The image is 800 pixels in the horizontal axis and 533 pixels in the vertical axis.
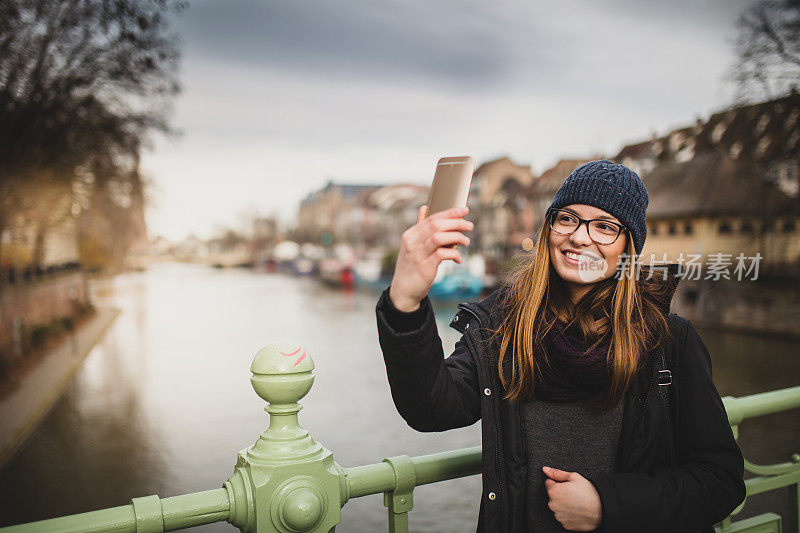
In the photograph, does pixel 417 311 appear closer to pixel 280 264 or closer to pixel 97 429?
pixel 97 429

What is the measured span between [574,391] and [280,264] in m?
102

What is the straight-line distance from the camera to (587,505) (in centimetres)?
164

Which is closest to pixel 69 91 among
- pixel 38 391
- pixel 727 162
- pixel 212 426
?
pixel 38 391

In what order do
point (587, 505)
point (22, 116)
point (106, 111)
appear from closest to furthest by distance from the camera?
point (587, 505) → point (22, 116) → point (106, 111)

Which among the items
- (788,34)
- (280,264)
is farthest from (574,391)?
(280,264)

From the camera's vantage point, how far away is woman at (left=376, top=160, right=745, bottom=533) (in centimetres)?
166

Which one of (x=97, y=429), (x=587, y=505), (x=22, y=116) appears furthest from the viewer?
(x=22, y=116)

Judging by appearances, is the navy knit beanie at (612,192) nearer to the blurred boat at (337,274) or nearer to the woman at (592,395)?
the woman at (592,395)

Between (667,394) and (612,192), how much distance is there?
55cm

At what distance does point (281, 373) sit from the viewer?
5.93 feet

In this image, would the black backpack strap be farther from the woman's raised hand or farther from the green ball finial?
the green ball finial

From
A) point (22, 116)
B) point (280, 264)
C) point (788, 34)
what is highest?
point (788, 34)

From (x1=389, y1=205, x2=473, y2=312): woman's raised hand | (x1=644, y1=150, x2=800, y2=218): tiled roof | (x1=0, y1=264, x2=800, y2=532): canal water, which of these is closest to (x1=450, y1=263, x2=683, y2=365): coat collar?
(x1=389, y1=205, x2=473, y2=312): woman's raised hand

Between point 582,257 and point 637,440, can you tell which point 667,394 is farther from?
point 582,257
